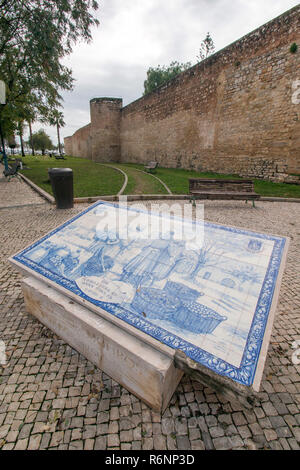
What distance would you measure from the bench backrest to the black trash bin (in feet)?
11.5

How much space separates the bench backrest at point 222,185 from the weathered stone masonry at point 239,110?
392 centimetres

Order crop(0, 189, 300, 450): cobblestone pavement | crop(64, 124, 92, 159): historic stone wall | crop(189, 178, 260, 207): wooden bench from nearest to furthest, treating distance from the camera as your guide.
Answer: crop(0, 189, 300, 450): cobblestone pavement < crop(189, 178, 260, 207): wooden bench < crop(64, 124, 92, 159): historic stone wall

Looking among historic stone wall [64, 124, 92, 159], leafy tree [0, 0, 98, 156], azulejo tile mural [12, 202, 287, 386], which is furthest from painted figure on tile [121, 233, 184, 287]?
historic stone wall [64, 124, 92, 159]

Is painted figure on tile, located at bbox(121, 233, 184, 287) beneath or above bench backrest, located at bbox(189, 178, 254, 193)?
beneath

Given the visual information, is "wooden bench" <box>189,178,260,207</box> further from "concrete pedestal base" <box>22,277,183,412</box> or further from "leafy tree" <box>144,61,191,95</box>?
"leafy tree" <box>144,61,191,95</box>

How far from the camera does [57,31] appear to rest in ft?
26.1

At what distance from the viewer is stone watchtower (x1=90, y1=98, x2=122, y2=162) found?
22.5 m

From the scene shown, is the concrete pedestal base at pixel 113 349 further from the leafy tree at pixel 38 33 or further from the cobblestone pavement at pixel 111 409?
the leafy tree at pixel 38 33

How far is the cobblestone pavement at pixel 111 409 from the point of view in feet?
4.38

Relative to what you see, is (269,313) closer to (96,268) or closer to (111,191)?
(96,268)

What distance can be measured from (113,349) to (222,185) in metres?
6.23

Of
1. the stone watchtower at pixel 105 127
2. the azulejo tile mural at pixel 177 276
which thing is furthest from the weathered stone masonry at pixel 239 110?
the azulejo tile mural at pixel 177 276

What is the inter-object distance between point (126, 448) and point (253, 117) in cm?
1210
